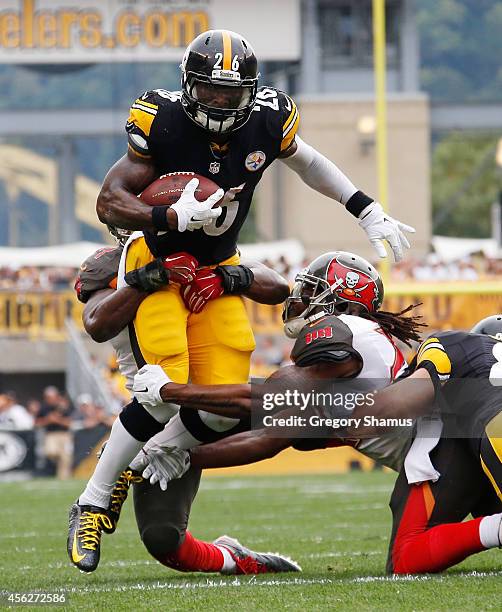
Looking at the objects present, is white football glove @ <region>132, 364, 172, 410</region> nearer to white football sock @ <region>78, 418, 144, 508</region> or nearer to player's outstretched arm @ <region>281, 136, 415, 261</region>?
white football sock @ <region>78, 418, 144, 508</region>

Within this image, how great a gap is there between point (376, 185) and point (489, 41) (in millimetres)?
48742

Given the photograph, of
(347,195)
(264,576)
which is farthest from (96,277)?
(264,576)

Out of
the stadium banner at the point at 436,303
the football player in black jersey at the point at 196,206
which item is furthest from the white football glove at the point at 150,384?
the stadium banner at the point at 436,303

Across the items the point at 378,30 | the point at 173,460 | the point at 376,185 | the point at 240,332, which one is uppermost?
the point at 378,30

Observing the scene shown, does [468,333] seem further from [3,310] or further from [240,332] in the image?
[3,310]

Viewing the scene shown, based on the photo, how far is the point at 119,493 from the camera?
487 cm

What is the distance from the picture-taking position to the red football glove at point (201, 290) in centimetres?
485

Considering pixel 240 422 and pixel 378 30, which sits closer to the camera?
pixel 240 422

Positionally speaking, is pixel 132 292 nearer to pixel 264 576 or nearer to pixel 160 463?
pixel 160 463

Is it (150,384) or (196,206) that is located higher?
(196,206)

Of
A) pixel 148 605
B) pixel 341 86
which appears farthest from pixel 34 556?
pixel 341 86

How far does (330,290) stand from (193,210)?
695 millimetres

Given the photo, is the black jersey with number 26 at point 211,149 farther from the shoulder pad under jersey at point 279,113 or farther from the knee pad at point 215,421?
the knee pad at point 215,421

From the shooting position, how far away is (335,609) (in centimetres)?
367
